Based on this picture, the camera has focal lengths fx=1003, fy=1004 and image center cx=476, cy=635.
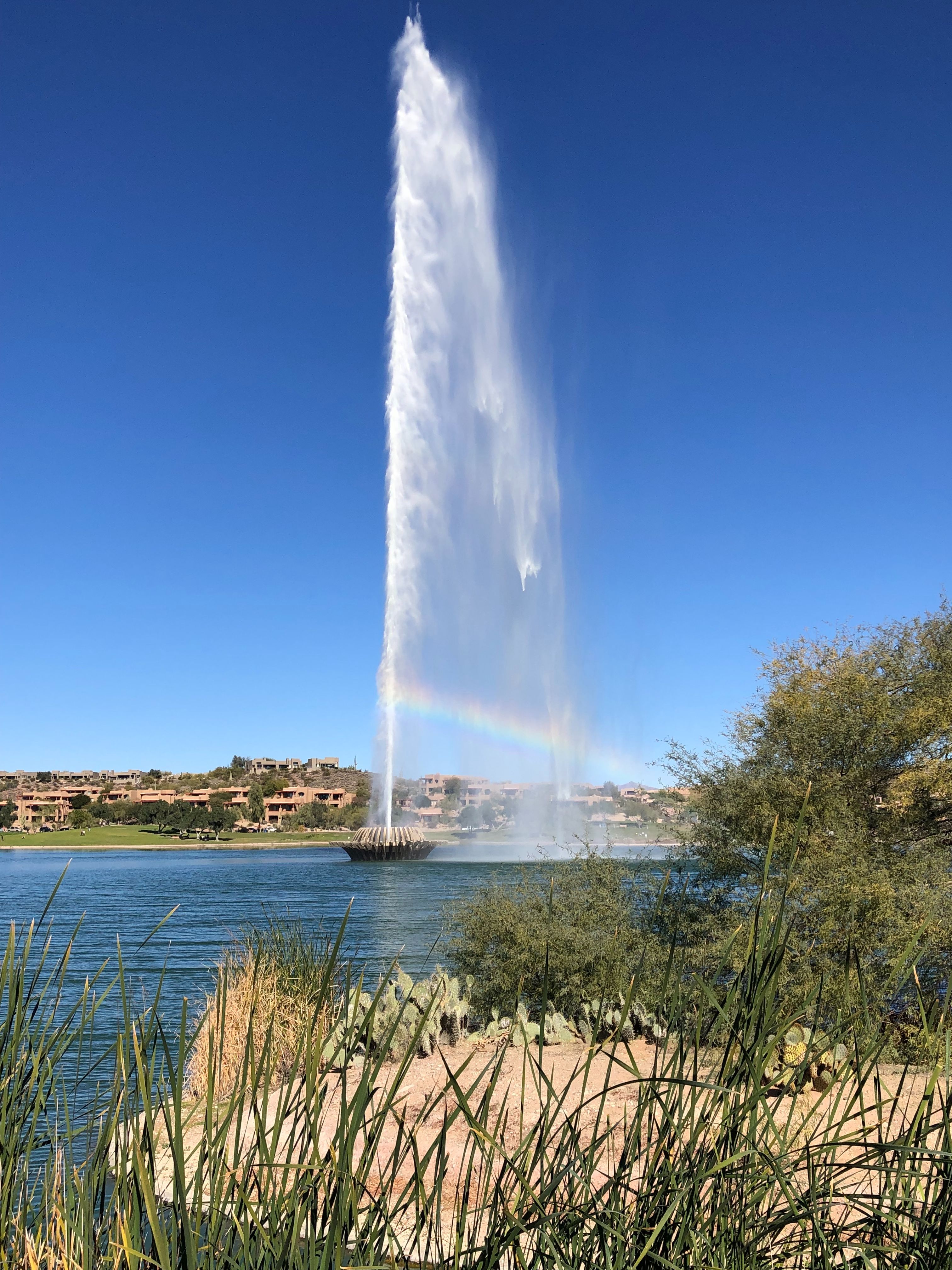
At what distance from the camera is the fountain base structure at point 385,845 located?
6450 cm

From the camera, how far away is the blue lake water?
19297 mm

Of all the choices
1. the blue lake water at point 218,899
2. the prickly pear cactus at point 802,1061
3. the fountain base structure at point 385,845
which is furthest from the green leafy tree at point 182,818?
the prickly pear cactus at point 802,1061

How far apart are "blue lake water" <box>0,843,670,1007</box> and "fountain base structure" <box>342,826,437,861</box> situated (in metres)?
1.00

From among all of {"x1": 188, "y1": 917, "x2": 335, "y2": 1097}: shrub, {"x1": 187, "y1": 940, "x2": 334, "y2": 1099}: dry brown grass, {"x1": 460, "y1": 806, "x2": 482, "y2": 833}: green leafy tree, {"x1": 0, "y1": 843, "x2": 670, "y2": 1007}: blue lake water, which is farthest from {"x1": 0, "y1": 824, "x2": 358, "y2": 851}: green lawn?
{"x1": 187, "y1": 940, "x2": 334, "y2": 1099}: dry brown grass

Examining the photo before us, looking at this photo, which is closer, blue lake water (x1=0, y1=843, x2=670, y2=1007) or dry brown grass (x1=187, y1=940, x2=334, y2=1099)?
dry brown grass (x1=187, y1=940, x2=334, y2=1099)

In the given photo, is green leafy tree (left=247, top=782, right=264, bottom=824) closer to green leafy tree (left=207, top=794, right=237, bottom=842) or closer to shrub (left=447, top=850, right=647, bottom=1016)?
green leafy tree (left=207, top=794, right=237, bottom=842)

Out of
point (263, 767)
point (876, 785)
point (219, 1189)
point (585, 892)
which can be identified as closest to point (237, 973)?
point (585, 892)

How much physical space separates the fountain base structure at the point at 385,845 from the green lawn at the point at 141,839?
26980mm

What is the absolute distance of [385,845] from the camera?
2534 inches

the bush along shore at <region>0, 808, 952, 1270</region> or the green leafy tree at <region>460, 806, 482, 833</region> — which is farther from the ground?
the green leafy tree at <region>460, 806, 482, 833</region>

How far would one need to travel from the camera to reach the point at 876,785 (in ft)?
45.4

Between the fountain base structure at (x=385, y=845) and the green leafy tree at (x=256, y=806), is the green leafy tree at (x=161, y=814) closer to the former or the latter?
the green leafy tree at (x=256, y=806)

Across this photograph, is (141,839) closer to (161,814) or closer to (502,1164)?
(161,814)

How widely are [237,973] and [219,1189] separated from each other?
8.07m
